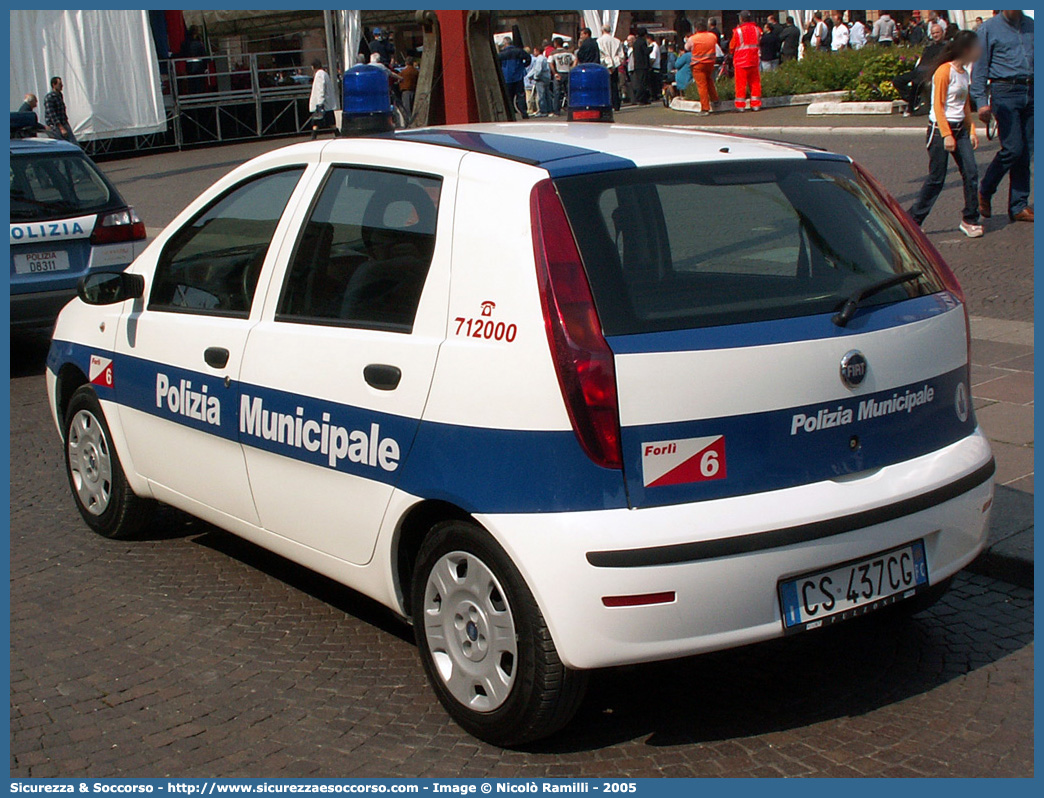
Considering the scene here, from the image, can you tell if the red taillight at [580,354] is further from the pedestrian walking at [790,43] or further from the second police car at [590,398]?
the pedestrian walking at [790,43]

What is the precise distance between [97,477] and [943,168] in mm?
8283

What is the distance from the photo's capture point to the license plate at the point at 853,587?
3.36 m

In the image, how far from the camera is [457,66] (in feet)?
30.6

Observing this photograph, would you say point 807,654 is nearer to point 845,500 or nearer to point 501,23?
A: point 845,500

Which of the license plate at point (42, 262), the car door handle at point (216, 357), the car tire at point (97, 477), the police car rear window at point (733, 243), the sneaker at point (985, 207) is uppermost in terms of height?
the police car rear window at point (733, 243)

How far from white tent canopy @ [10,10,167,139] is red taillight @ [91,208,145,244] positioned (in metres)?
17.2

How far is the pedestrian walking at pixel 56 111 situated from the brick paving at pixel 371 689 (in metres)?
20.4

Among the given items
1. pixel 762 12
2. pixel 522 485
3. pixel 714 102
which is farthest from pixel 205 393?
pixel 762 12

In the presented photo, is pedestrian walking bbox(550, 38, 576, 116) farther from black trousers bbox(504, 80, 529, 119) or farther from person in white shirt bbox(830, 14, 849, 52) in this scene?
person in white shirt bbox(830, 14, 849, 52)

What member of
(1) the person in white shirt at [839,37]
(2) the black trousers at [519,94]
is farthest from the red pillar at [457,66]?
(1) the person in white shirt at [839,37]

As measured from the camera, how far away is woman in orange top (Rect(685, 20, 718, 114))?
2492 centimetres

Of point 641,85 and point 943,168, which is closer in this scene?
point 943,168

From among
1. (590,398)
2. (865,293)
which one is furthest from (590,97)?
(590,398)

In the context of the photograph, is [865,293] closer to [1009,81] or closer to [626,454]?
[626,454]
